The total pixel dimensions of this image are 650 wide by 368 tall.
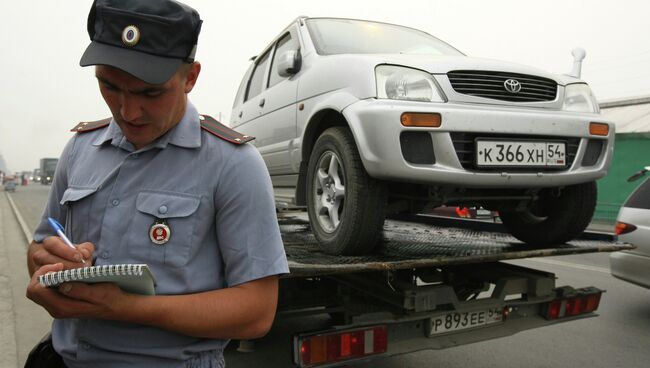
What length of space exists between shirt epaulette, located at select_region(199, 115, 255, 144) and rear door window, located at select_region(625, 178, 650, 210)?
4.51m

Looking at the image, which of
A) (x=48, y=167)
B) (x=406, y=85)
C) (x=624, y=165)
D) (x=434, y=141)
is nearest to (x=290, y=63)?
(x=406, y=85)

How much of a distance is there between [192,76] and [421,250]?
1.87 meters

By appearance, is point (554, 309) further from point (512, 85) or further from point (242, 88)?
point (242, 88)

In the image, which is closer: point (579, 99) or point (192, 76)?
point (192, 76)

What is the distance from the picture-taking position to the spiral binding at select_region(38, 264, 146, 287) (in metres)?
0.88

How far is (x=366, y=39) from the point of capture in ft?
11.4

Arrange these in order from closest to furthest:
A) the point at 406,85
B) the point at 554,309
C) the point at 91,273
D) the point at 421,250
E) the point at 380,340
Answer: the point at 91,273 → the point at 380,340 → the point at 406,85 → the point at 421,250 → the point at 554,309

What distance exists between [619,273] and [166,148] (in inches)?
Result: 187

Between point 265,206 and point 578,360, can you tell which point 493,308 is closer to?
point 578,360

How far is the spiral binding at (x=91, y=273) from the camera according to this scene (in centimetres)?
88

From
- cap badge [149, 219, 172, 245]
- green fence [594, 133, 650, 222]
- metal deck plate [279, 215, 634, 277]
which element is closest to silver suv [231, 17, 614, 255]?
metal deck plate [279, 215, 634, 277]

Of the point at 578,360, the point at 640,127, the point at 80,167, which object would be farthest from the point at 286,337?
the point at 640,127

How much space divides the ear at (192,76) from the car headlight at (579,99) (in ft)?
8.17

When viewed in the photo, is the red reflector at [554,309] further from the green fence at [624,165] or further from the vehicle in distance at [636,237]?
the green fence at [624,165]
